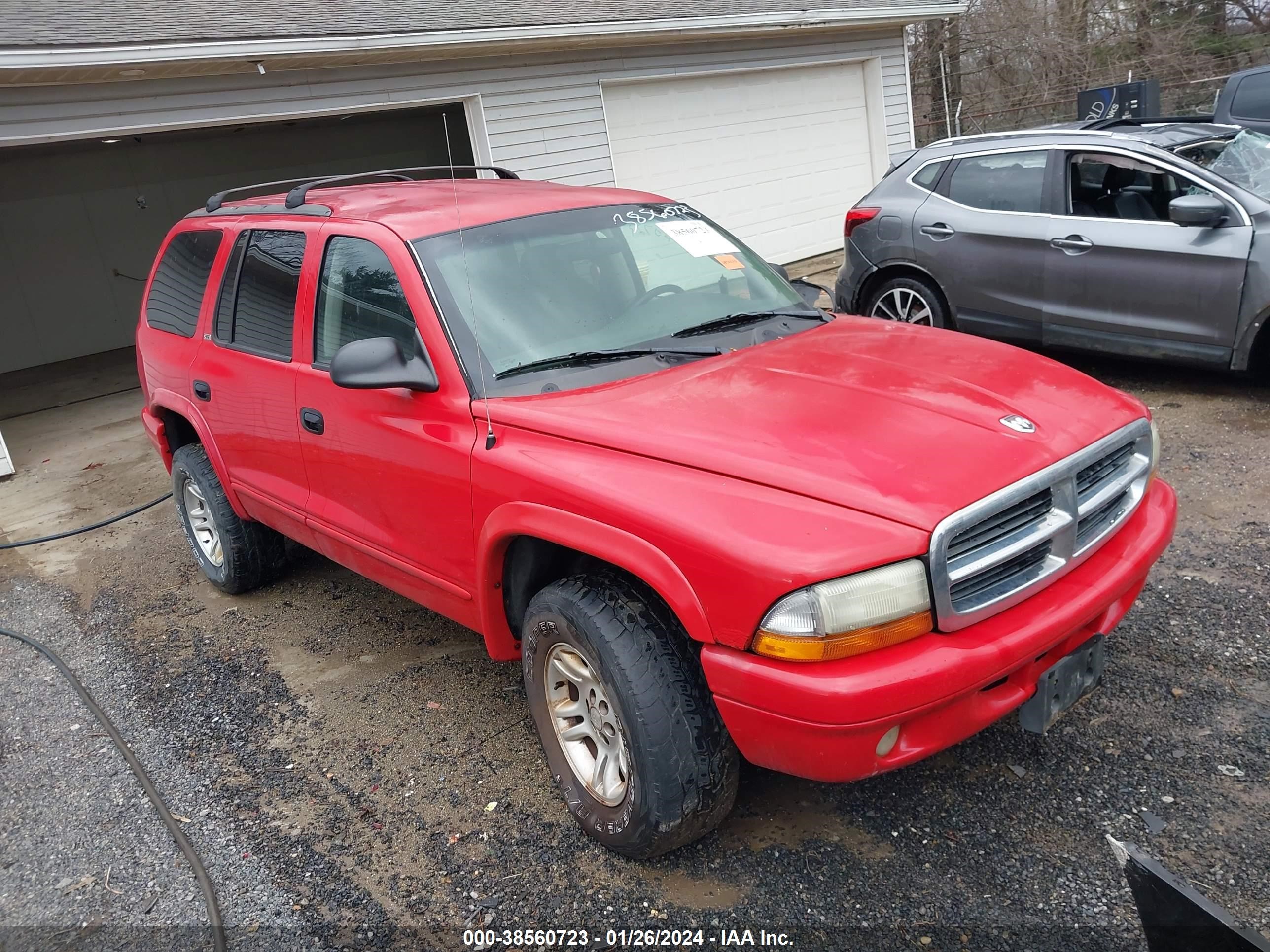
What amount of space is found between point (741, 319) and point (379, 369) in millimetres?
1328

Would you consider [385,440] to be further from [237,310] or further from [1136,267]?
[1136,267]

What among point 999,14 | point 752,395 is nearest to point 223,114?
point 752,395

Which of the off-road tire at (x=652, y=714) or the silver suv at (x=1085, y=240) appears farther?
the silver suv at (x=1085, y=240)

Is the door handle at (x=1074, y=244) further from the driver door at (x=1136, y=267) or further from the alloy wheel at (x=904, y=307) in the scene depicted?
the alloy wheel at (x=904, y=307)

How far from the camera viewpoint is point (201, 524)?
5.36 meters

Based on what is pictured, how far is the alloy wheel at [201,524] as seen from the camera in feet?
17.1

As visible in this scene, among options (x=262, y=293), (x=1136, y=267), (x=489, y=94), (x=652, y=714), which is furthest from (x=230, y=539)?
(x=489, y=94)

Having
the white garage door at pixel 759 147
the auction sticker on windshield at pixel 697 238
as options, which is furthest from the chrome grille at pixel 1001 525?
the white garage door at pixel 759 147

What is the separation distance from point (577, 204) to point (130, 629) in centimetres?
318

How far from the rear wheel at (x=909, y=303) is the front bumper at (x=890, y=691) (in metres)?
4.83

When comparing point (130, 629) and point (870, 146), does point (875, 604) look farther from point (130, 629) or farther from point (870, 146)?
point (870, 146)

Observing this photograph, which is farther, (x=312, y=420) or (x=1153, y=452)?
(x=312, y=420)

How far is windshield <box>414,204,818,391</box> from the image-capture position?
3.29 m

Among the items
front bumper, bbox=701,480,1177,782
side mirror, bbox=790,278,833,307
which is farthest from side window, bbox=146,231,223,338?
front bumper, bbox=701,480,1177,782
